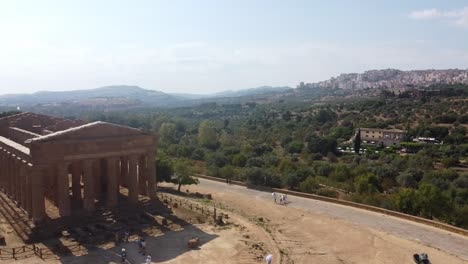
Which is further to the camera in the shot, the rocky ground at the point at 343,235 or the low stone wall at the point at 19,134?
the low stone wall at the point at 19,134

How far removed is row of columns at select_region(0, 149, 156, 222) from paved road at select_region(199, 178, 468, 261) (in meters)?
15.2

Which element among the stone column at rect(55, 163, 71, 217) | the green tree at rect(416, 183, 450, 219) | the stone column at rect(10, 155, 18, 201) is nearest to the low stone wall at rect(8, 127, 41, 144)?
the stone column at rect(10, 155, 18, 201)

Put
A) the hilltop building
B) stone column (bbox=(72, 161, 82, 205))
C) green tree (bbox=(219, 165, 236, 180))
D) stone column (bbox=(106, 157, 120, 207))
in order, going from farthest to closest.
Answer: the hilltop building
green tree (bbox=(219, 165, 236, 180))
stone column (bbox=(72, 161, 82, 205))
stone column (bbox=(106, 157, 120, 207))

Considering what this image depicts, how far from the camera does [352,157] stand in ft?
283

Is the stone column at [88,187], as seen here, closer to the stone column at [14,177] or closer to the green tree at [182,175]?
the stone column at [14,177]

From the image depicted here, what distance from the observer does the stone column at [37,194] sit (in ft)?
110

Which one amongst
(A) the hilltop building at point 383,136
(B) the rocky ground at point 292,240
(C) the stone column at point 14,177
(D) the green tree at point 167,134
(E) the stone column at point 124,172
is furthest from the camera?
(D) the green tree at point 167,134

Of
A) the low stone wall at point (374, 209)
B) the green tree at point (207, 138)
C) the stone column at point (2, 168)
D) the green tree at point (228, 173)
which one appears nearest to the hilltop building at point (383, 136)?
the green tree at point (207, 138)

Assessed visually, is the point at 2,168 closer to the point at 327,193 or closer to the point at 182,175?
the point at 182,175

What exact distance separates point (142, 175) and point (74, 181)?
19.5ft

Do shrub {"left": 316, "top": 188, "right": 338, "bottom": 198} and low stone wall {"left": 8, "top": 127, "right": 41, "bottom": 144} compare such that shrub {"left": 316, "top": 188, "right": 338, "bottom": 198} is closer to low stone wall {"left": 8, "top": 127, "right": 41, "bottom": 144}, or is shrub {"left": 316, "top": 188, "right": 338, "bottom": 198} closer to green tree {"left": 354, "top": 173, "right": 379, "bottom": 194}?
green tree {"left": 354, "top": 173, "right": 379, "bottom": 194}

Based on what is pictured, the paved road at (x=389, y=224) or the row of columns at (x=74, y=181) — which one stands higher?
the row of columns at (x=74, y=181)

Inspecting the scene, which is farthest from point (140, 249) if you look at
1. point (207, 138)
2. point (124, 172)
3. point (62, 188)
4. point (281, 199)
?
point (207, 138)

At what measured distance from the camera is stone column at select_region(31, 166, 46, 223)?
3358 cm
